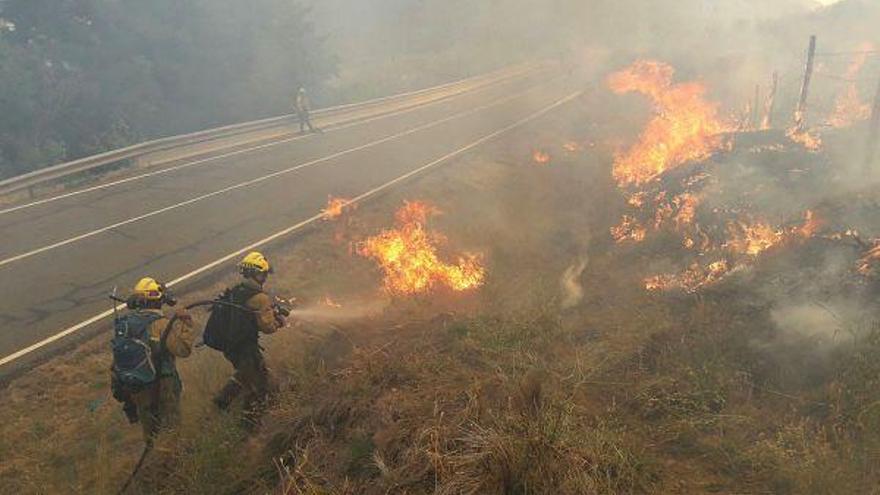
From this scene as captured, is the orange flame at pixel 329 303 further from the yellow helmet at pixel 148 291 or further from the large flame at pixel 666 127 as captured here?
the large flame at pixel 666 127

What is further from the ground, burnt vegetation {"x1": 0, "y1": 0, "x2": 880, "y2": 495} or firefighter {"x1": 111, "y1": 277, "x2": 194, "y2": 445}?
firefighter {"x1": 111, "y1": 277, "x2": 194, "y2": 445}

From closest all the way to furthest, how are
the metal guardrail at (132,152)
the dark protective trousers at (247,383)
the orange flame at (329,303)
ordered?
the dark protective trousers at (247,383) → the orange flame at (329,303) → the metal guardrail at (132,152)

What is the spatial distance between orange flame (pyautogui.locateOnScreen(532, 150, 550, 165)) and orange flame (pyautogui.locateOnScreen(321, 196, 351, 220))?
809 cm

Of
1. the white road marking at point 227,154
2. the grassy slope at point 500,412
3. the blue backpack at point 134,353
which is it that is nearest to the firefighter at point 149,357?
the blue backpack at point 134,353

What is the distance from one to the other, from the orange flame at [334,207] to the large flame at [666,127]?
8.71 metres

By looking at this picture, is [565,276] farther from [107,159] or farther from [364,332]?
[107,159]

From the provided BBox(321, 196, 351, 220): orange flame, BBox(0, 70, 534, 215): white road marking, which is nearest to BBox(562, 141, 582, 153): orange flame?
BBox(0, 70, 534, 215): white road marking

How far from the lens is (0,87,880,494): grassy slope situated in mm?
4754

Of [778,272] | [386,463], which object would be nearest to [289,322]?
[386,463]

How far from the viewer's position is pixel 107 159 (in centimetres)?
1822

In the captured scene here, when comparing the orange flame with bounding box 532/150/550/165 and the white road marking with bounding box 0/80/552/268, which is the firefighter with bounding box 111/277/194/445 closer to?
the white road marking with bounding box 0/80/552/268

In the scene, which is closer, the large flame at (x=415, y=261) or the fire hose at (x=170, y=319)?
the fire hose at (x=170, y=319)

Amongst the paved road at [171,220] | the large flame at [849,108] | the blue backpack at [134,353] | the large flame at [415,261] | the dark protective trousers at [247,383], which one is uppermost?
the blue backpack at [134,353]

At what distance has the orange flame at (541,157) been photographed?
21.5 metres
